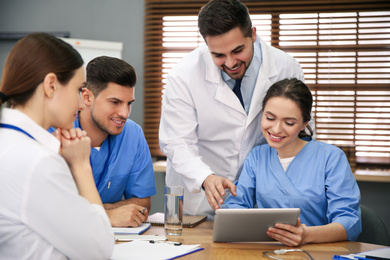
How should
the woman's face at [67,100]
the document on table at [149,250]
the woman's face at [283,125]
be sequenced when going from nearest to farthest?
the woman's face at [67,100], the document on table at [149,250], the woman's face at [283,125]

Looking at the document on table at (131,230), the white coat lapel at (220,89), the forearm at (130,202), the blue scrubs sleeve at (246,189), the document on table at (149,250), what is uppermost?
the white coat lapel at (220,89)

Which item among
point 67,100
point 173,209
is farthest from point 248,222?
point 67,100

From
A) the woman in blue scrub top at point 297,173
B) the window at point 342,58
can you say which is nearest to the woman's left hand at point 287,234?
the woman in blue scrub top at point 297,173

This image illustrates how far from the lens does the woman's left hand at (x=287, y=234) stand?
54.8 inches

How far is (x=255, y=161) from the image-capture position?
185 centimetres

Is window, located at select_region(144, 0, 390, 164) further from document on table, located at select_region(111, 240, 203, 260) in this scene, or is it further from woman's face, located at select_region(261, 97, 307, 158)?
document on table, located at select_region(111, 240, 203, 260)

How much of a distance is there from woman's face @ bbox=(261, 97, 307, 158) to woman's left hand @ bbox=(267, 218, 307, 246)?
47cm

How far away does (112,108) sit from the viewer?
1.81 m

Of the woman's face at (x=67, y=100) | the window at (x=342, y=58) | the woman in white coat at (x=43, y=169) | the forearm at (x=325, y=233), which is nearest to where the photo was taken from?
the woman in white coat at (x=43, y=169)

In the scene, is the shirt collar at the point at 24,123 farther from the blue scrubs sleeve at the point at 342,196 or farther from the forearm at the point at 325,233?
the blue scrubs sleeve at the point at 342,196

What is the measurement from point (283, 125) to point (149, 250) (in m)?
0.80

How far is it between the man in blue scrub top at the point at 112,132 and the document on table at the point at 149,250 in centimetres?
41

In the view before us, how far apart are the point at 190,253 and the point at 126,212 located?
0.41 m

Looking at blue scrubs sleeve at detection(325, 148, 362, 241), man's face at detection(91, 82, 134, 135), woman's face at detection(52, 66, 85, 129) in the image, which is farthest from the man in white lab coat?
woman's face at detection(52, 66, 85, 129)
